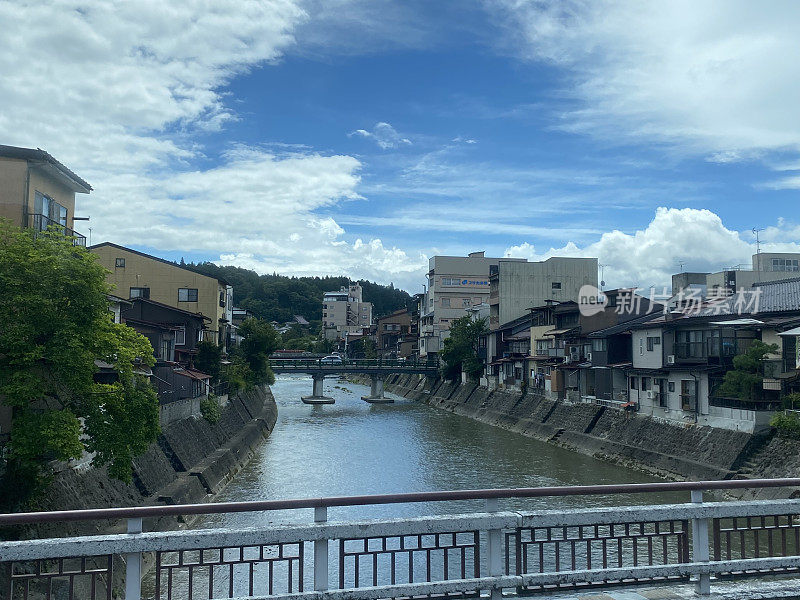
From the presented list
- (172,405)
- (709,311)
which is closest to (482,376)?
(709,311)

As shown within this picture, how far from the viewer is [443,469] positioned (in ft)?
95.2

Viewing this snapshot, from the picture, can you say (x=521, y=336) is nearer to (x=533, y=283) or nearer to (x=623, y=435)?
(x=533, y=283)

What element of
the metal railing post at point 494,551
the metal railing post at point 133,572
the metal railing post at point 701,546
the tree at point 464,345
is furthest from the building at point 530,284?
the metal railing post at point 133,572

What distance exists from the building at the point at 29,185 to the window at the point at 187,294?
25.6 metres

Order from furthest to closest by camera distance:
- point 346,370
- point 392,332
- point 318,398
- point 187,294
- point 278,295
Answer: point 278,295, point 392,332, point 346,370, point 318,398, point 187,294

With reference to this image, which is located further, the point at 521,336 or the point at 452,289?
the point at 452,289

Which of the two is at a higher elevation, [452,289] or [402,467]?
[452,289]

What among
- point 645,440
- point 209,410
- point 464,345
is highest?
point 464,345

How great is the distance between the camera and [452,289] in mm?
81312

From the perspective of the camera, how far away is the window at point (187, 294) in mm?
43500

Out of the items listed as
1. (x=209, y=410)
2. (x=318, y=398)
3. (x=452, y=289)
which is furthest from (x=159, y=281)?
(x=452, y=289)

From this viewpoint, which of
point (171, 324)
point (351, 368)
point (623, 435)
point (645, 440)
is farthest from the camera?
point (351, 368)

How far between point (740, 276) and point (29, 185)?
44312 millimetres

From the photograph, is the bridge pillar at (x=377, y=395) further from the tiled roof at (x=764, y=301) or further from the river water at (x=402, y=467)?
the tiled roof at (x=764, y=301)
